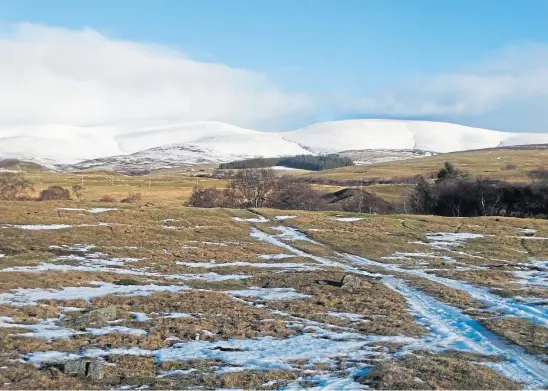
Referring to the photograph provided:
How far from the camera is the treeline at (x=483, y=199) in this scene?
292ft

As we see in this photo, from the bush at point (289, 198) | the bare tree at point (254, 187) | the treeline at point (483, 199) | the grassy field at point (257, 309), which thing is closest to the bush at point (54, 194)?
the bare tree at point (254, 187)

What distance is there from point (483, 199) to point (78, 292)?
7856 centimetres

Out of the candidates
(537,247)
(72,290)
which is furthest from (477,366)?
(537,247)

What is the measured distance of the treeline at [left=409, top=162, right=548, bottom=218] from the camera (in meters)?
88.9

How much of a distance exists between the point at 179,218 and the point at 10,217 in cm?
1541

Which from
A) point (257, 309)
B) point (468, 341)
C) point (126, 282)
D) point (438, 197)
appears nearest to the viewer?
point (468, 341)

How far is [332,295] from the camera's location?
26219 mm

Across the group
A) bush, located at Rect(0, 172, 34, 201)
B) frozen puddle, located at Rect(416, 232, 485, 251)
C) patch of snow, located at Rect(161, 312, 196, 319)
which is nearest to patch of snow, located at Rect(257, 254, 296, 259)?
frozen puddle, located at Rect(416, 232, 485, 251)

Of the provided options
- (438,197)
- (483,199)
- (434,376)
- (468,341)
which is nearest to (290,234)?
(468,341)

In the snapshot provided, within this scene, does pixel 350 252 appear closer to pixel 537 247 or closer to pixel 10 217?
pixel 537 247

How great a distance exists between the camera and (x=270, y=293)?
87.6 ft

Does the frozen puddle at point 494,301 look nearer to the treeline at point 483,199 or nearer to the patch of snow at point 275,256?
the patch of snow at point 275,256

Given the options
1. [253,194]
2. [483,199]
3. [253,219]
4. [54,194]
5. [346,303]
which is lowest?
[346,303]

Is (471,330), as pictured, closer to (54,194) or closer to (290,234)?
(290,234)
